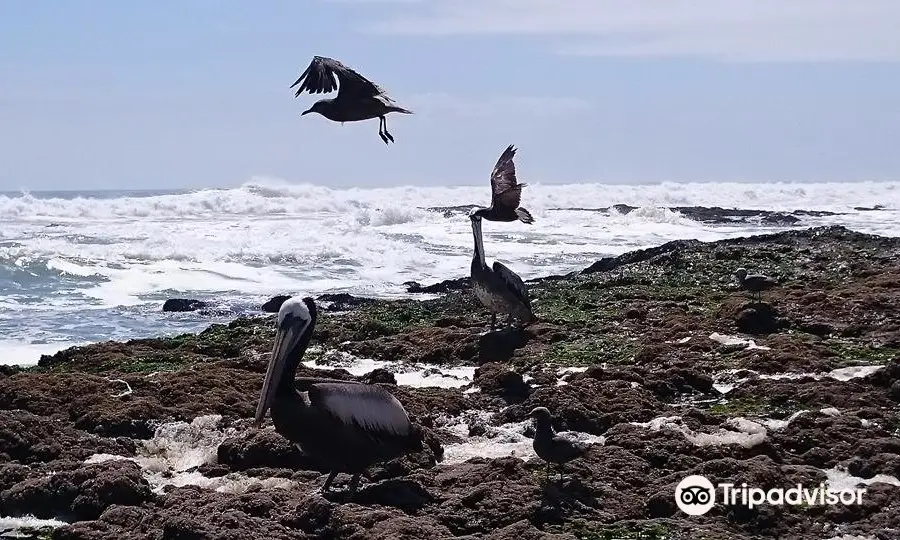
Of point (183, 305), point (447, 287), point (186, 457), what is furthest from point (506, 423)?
point (183, 305)

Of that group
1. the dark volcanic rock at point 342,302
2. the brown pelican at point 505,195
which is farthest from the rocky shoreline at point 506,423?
the dark volcanic rock at point 342,302

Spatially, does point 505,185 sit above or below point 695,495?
above

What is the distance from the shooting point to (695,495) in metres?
5.59

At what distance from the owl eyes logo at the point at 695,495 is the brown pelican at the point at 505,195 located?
5.88 meters

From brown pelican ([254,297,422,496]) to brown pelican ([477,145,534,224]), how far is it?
5492 mm

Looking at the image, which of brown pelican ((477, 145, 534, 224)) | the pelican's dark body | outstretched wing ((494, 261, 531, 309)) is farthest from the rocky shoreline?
brown pelican ((477, 145, 534, 224))

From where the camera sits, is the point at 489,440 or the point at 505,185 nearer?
the point at 489,440

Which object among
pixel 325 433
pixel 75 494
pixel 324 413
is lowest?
pixel 75 494

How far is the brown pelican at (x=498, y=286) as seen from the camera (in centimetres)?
1178

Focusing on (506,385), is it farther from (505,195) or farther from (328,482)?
(328,482)

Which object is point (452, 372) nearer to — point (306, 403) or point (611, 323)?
point (611, 323)

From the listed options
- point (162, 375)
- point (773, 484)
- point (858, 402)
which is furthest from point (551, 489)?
point (162, 375)

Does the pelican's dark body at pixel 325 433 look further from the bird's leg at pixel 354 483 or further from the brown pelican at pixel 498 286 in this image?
the brown pelican at pixel 498 286

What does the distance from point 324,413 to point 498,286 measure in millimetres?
6074
